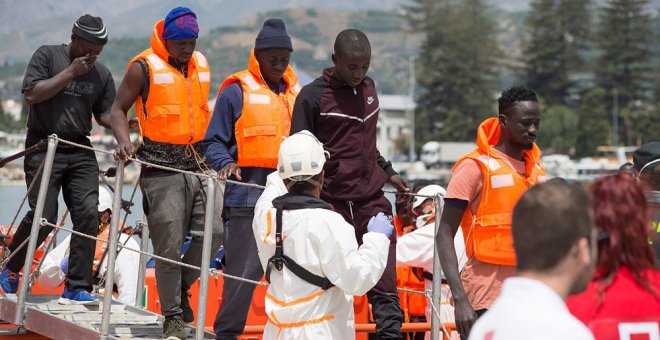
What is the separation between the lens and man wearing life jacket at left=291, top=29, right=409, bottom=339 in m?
5.72

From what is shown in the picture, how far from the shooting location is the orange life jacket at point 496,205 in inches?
205

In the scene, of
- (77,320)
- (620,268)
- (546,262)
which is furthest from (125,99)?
(546,262)

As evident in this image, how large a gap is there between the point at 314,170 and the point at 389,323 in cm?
118

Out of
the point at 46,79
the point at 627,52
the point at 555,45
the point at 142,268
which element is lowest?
the point at 142,268

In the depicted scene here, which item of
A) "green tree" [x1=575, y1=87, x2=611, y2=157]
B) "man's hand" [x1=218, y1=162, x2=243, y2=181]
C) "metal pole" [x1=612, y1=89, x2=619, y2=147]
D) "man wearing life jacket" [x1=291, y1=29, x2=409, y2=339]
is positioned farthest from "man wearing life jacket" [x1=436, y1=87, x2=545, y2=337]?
"metal pole" [x1=612, y1=89, x2=619, y2=147]

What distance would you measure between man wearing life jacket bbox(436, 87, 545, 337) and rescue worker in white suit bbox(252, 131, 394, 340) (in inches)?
18.6

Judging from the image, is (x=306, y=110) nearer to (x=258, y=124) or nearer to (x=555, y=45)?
(x=258, y=124)

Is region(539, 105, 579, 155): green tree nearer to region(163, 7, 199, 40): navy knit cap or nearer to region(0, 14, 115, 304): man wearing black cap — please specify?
region(0, 14, 115, 304): man wearing black cap

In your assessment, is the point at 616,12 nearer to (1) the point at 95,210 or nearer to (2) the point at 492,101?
(2) the point at 492,101

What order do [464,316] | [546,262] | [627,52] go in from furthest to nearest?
[627,52]
[464,316]
[546,262]

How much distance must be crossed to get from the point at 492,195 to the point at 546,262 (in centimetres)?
247

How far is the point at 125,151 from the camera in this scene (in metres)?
6.30

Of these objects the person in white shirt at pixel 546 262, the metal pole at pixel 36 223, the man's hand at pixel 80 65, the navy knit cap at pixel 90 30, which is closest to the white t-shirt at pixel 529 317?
the person in white shirt at pixel 546 262

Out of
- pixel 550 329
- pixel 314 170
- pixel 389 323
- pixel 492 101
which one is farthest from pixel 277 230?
pixel 492 101
